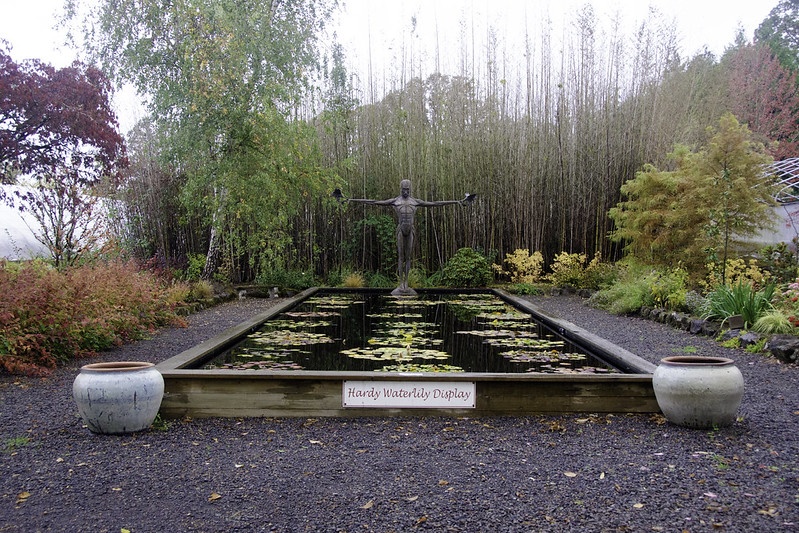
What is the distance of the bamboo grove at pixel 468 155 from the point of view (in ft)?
34.2

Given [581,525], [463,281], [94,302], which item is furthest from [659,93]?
[581,525]

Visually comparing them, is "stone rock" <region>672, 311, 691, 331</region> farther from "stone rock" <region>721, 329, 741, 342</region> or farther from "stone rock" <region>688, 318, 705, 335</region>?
"stone rock" <region>721, 329, 741, 342</region>

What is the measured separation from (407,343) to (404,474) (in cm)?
222

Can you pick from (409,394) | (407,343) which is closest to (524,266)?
(407,343)

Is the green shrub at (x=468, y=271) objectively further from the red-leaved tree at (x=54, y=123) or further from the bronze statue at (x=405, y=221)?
the red-leaved tree at (x=54, y=123)

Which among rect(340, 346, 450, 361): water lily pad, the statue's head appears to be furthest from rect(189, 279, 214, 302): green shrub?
rect(340, 346, 450, 361): water lily pad

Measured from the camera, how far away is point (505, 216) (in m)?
10.8

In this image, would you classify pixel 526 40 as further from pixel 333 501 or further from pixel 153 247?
pixel 333 501

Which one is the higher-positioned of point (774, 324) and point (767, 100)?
point (767, 100)

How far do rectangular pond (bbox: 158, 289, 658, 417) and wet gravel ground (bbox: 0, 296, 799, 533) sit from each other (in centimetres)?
9

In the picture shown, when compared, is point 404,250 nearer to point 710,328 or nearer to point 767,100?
point 710,328

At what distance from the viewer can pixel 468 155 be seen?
35.3 feet

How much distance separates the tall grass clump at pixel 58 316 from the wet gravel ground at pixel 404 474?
1012 millimetres

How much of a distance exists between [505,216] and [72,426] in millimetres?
8563
